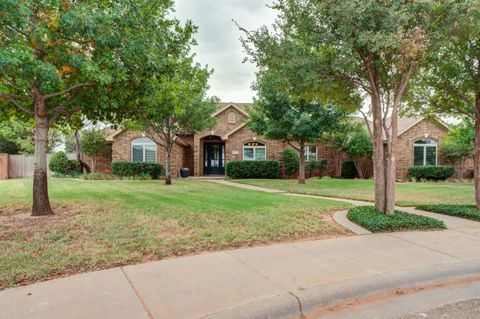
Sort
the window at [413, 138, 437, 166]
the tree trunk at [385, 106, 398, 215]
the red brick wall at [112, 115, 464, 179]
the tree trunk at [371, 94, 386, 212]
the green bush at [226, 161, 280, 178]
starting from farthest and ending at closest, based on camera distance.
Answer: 1. the window at [413, 138, 437, 166]
2. the red brick wall at [112, 115, 464, 179]
3. the green bush at [226, 161, 280, 178]
4. the tree trunk at [371, 94, 386, 212]
5. the tree trunk at [385, 106, 398, 215]

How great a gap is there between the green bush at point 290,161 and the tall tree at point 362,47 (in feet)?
46.2

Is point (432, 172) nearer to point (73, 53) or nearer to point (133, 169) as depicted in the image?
point (133, 169)

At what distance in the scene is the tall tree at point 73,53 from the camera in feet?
18.2

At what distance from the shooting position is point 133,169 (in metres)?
21.1

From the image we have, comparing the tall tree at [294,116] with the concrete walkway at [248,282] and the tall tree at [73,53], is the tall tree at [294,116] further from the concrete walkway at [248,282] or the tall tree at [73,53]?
the concrete walkway at [248,282]

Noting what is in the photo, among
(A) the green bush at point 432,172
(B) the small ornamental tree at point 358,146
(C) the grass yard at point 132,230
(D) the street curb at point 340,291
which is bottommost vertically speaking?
(D) the street curb at point 340,291

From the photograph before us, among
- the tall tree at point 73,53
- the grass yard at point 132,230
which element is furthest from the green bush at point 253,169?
the tall tree at point 73,53

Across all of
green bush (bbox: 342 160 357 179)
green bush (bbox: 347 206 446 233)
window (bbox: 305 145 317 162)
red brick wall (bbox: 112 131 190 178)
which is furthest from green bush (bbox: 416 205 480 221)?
red brick wall (bbox: 112 131 190 178)

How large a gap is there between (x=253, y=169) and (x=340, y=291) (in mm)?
18182

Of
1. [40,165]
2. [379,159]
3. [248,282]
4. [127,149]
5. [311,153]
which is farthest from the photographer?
[311,153]

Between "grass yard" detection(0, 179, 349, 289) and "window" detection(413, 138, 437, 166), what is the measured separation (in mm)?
16375

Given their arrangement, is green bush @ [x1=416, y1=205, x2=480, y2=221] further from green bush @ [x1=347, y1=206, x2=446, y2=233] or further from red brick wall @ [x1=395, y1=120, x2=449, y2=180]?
red brick wall @ [x1=395, y1=120, x2=449, y2=180]

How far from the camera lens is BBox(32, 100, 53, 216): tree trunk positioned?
307 inches

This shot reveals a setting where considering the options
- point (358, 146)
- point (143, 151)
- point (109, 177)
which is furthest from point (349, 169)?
point (109, 177)
